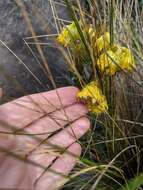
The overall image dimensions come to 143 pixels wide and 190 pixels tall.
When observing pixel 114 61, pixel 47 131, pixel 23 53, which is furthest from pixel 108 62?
pixel 23 53

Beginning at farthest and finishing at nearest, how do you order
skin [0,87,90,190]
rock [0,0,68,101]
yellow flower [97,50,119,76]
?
rock [0,0,68,101], yellow flower [97,50,119,76], skin [0,87,90,190]

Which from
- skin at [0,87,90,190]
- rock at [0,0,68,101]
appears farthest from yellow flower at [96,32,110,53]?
rock at [0,0,68,101]

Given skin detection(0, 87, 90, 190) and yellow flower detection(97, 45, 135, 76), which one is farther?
yellow flower detection(97, 45, 135, 76)

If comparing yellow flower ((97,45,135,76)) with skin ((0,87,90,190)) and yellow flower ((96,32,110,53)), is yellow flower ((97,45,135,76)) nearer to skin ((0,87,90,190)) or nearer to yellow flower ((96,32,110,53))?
yellow flower ((96,32,110,53))

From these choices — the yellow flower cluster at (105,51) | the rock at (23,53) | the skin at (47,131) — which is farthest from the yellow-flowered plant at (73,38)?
the rock at (23,53)

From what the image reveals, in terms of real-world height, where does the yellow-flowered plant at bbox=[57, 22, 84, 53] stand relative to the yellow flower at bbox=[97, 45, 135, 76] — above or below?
above

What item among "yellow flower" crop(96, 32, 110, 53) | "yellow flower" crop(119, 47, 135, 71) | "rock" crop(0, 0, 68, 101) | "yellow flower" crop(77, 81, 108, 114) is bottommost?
"rock" crop(0, 0, 68, 101)
